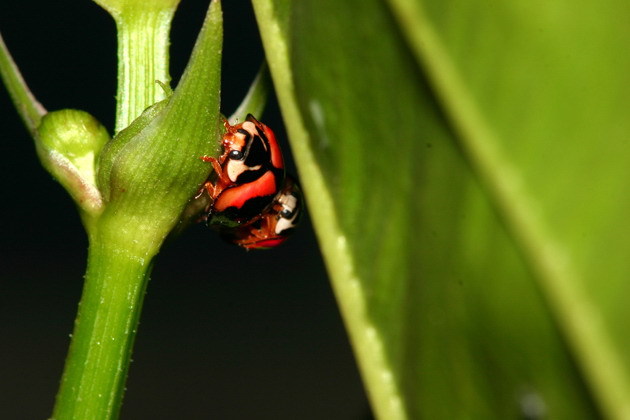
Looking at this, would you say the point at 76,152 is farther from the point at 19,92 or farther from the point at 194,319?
the point at 194,319

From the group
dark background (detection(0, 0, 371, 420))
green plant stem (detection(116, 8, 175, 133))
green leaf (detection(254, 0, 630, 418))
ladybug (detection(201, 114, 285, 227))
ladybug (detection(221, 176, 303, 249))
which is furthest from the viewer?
dark background (detection(0, 0, 371, 420))

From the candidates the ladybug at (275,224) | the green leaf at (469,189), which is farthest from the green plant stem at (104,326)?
the ladybug at (275,224)

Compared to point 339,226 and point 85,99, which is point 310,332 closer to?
point 85,99

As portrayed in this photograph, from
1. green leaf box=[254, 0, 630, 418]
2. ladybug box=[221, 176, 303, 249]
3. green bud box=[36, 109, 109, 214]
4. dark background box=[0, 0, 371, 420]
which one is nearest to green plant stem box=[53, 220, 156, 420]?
green bud box=[36, 109, 109, 214]

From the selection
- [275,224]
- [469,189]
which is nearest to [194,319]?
[275,224]

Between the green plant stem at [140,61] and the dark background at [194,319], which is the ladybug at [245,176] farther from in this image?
the dark background at [194,319]

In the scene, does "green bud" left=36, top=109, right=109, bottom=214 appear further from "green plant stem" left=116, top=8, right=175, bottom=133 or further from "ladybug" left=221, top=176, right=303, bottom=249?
"ladybug" left=221, top=176, right=303, bottom=249

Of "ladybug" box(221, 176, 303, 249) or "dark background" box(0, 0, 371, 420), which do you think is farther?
"dark background" box(0, 0, 371, 420)
